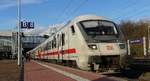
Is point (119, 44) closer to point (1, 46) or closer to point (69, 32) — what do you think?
point (69, 32)

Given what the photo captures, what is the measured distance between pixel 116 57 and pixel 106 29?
6.92 ft

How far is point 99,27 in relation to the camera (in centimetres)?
2053

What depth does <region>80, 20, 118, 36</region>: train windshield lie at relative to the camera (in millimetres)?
20219

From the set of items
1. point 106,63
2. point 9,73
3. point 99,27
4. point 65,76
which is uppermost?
point 99,27

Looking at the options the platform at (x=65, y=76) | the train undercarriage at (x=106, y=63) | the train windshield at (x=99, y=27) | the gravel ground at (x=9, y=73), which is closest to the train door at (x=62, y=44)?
the gravel ground at (x=9, y=73)

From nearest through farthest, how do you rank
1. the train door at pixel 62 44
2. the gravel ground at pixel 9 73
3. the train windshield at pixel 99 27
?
the train windshield at pixel 99 27 < the gravel ground at pixel 9 73 < the train door at pixel 62 44

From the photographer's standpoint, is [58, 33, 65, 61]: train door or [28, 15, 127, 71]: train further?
[58, 33, 65, 61]: train door

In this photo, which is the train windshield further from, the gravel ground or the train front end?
the gravel ground

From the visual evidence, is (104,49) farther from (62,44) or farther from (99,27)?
(62,44)

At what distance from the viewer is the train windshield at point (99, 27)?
20.2m

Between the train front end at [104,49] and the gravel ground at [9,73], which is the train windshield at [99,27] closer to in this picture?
the train front end at [104,49]

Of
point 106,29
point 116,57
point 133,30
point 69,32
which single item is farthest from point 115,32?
point 133,30

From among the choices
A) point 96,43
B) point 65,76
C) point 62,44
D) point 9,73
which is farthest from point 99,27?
point 9,73

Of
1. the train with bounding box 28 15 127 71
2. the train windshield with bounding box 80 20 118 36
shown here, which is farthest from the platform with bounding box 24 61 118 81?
the train windshield with bounding box 80 20 118 36
